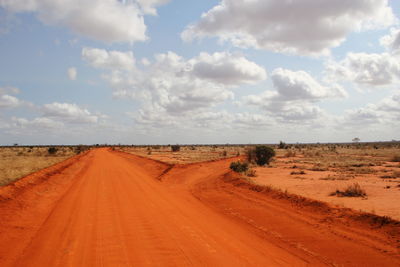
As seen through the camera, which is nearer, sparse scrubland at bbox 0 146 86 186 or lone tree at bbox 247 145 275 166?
sparse scrubland at bbox 0 146 86 186

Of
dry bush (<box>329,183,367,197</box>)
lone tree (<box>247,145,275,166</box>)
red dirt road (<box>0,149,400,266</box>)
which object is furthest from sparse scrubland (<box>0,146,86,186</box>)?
lone tree (<box>247,145,275,166</box>)

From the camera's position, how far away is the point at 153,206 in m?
11.8

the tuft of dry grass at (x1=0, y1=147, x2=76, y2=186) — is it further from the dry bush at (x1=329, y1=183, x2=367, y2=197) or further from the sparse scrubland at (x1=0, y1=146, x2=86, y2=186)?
the dry bush at (x1=329, y1=183, x2=367, y2=197)

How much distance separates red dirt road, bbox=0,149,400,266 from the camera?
653 centimetres

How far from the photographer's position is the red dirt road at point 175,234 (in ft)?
21.4

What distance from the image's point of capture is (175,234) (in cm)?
818

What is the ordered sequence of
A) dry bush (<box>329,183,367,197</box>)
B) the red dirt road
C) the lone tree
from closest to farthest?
1. the red dirt road
2. dry bush (<box>329,183,367,197</box>)
3. the lone tree

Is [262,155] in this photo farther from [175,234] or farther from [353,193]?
[175,234]

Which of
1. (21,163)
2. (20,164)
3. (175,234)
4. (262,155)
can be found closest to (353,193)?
(175,234)

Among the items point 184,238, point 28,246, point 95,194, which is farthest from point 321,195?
point 28,246

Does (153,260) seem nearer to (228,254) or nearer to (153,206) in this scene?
(228,254)

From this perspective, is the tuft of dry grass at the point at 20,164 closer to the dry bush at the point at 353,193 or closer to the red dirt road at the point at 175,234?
the red dirt road at the point at 175,234

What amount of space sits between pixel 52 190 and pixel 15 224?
7.27 meters

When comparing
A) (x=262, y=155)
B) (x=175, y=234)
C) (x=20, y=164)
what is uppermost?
(x=262, y=155)
